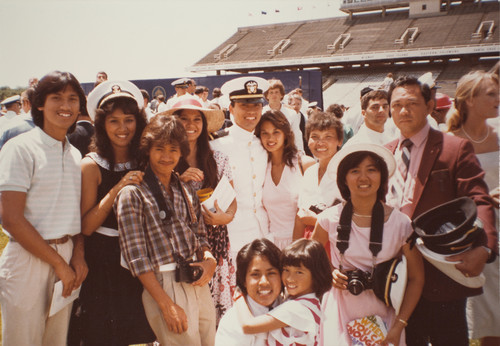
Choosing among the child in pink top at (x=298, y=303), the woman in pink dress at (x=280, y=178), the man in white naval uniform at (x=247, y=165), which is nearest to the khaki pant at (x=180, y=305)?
the child in pink top at (x=298, y=303)

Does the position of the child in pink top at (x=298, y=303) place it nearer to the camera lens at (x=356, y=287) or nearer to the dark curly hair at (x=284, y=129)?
the camera lens at (x=356, y=287)

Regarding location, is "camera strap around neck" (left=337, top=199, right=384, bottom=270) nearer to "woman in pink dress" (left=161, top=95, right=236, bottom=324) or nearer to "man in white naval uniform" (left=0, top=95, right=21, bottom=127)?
"woman in pink dress" (left=161, top=95, right=236, bottom=324)

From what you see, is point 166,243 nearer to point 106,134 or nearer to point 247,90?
point 106,134

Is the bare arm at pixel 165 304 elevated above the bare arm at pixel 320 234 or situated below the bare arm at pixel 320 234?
below

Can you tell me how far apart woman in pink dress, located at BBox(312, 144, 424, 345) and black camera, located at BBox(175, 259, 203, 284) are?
0.91 m

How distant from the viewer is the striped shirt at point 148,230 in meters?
2.16

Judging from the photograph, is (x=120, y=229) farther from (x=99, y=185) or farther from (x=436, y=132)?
(x=436, y=132)

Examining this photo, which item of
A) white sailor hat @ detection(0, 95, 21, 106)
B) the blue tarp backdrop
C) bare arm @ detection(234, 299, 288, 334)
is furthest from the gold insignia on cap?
the blue tarp backdrop

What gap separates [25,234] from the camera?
216cm

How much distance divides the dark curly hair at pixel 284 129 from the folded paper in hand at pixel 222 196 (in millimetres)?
687

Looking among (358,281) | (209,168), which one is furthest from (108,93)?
(358,281)

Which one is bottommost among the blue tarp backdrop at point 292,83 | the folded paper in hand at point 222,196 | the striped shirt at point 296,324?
the striped shirt at point 296,324

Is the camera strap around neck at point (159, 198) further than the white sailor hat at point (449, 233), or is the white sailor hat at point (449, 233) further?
the camera strap around neck at point (159, 198)

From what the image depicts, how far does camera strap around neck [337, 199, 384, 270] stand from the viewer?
2.36 m
